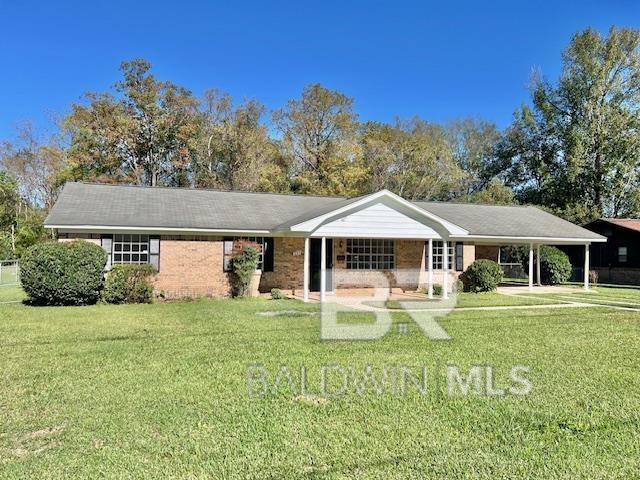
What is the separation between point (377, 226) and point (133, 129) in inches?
886

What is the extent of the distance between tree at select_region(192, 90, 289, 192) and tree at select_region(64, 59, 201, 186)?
1.92 meters

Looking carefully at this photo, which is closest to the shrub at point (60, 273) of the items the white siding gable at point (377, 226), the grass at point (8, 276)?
the white siding gable at point (377, 226)

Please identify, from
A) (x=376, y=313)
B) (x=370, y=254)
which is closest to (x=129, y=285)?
(x=376, y=313)

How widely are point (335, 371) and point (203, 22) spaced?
16.6 metres

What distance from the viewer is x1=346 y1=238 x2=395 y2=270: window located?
18531mm

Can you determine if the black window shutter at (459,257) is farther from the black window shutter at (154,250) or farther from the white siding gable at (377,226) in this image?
the black window shutter at (154,250)

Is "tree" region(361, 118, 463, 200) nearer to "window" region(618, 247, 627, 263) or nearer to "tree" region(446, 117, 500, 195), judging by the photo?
"tree" region(446, 117, 500, 195)

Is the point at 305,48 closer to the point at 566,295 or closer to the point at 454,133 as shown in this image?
the point at 566,295

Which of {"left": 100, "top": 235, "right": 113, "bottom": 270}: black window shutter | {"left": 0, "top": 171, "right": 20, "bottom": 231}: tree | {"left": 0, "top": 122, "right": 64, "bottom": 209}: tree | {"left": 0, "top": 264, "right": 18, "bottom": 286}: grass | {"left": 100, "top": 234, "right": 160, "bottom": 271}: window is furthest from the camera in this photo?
{"left": 0, "top": 122, "right": 64, "bottom": 209}: tree

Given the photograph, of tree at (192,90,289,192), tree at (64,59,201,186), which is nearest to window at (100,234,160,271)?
tree at (64,59,201,186)

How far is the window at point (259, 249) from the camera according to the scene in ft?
54.4

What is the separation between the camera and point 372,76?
107 ft

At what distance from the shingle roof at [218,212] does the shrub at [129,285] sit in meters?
1.38

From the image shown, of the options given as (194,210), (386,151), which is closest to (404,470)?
(194,210)
